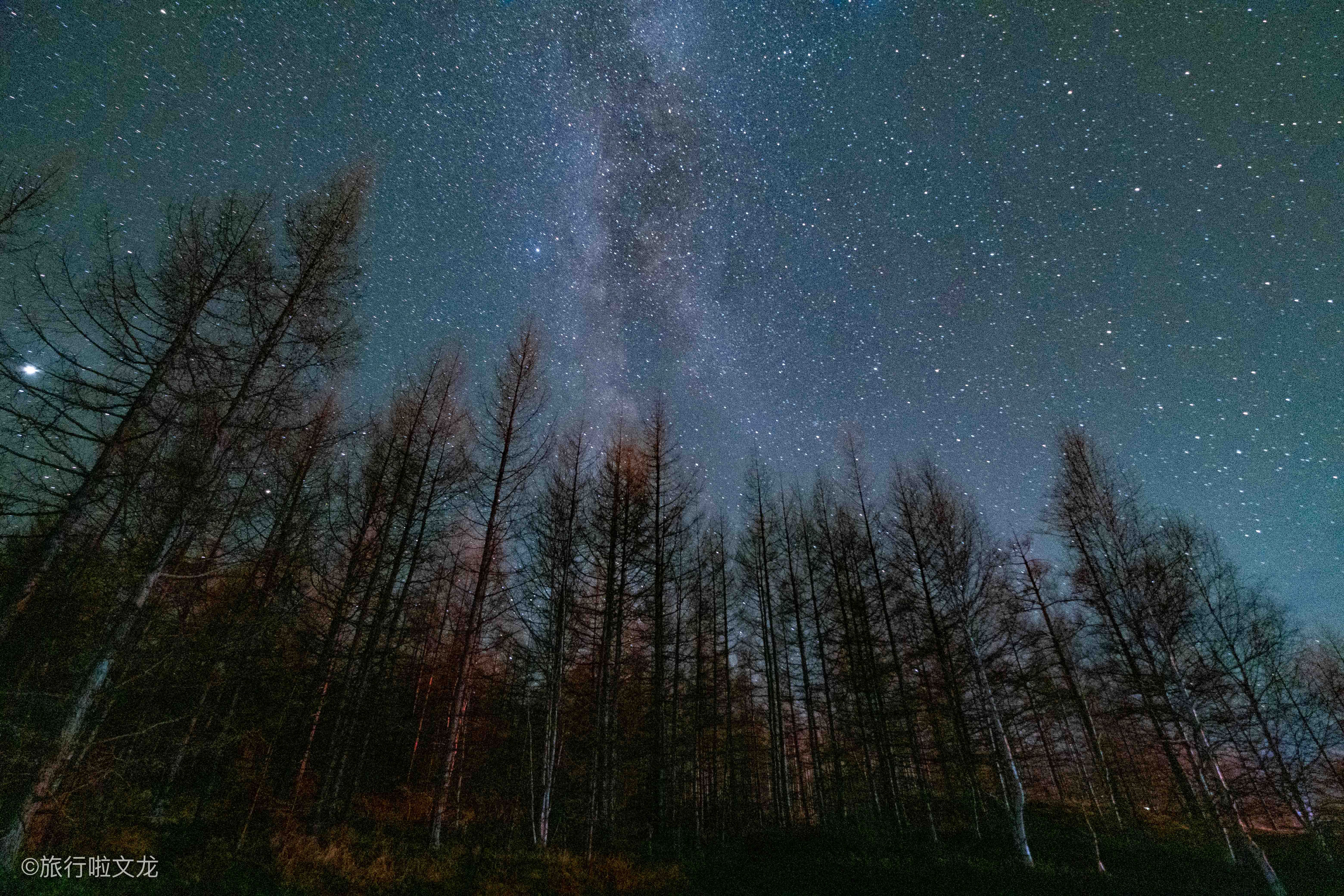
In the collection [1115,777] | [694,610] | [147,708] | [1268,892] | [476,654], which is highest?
[694,610]

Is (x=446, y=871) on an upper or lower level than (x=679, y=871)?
upper

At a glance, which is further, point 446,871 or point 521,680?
point 521,680

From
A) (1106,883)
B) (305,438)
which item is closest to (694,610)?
(1106,883)

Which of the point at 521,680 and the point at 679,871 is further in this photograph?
the point at 521,680

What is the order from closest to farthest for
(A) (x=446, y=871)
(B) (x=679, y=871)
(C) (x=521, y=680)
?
(A) (x=446, y=871) < (B) (x=679, y=871) < (C) (x=521, y=680)

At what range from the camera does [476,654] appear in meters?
10.4

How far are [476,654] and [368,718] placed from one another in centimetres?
748

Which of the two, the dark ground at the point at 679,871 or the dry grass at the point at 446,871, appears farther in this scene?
the dry grass at the point at 446,871

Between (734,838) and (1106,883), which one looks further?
(734,838)

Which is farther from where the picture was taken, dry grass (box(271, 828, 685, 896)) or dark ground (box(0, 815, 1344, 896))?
dry grass (box(271, 828, 685, 896))

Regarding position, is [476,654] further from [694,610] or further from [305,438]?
[694,610]

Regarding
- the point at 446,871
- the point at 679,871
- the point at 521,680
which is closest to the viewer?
the point at 446,871

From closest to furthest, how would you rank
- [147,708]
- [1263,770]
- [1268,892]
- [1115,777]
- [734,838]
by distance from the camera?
[1268,892] → [1263,770] → [147,708] → [734,838] → [1115,777]

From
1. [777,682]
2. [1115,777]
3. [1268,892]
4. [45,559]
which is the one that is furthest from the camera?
[1115,777]
